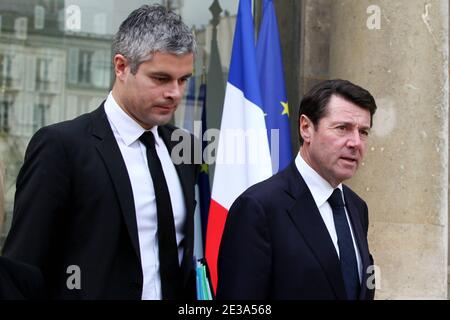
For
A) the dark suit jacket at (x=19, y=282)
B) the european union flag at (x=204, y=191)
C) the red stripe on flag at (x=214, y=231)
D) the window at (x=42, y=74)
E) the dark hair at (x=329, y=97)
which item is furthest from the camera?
the window at (x=42, y=74)

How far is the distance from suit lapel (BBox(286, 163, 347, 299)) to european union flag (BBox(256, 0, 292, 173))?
240cm

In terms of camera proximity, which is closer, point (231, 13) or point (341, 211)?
point (341, 211)

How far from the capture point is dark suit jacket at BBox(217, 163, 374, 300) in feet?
10.7

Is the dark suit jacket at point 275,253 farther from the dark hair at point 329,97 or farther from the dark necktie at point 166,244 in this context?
the dark hair at point 329,97

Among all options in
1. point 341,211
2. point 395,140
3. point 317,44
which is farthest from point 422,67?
point 341,211

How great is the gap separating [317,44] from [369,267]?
10.8ft

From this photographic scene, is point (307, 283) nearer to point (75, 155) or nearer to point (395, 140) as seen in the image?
point (75, 155)

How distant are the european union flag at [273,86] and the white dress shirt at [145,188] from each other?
7.70ft

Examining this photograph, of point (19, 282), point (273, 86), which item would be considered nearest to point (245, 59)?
point (273, 86)

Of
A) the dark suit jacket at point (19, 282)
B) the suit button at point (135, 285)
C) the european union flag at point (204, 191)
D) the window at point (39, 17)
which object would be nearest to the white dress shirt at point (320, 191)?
the suit button at point (135, 285)

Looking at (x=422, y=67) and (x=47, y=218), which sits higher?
(x=422, y=67)

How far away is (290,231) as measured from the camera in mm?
3377

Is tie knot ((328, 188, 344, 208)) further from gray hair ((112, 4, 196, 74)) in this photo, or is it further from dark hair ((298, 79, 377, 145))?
gray hair ((112, 4, 196, 74))

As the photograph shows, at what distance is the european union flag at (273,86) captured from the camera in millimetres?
5977
